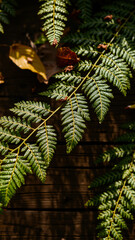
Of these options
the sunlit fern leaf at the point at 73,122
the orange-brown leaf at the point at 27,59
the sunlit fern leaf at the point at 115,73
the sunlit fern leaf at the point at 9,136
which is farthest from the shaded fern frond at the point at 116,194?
the orange-brown leaf at the point at 27,59

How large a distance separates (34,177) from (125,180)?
0.77m

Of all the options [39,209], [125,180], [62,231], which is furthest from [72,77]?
[62,231]

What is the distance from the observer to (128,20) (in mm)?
2303

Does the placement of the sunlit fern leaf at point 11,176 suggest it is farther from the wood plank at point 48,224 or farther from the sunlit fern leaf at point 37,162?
the wood plank at point 48,224

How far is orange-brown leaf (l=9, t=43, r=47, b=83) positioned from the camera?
2.18 metres

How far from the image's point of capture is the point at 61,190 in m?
2.09

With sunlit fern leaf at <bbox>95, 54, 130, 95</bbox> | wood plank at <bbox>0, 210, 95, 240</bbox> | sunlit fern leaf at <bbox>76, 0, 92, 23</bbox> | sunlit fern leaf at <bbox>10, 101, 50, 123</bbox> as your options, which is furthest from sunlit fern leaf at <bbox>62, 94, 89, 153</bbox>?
sunlit fern leaf at <bbox>76, 0, 92, 23</bbox>

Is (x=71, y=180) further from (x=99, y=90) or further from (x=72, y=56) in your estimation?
(x=72, y=56)

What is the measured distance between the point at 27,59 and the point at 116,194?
4.62 feet

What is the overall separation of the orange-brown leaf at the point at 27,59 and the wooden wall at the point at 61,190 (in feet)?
0.39

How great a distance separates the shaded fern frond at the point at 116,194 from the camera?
1862 mm

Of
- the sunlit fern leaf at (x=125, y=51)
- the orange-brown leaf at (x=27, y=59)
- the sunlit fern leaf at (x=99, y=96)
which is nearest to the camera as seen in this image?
the sunlit fern leaf at (x=99, y=96)

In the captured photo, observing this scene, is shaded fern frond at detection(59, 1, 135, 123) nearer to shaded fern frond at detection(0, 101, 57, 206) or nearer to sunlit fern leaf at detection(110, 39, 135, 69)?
sunlit fern leaf at detection(110, 39, 135, 69)

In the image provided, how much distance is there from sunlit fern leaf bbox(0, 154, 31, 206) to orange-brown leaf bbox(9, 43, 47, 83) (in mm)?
795
